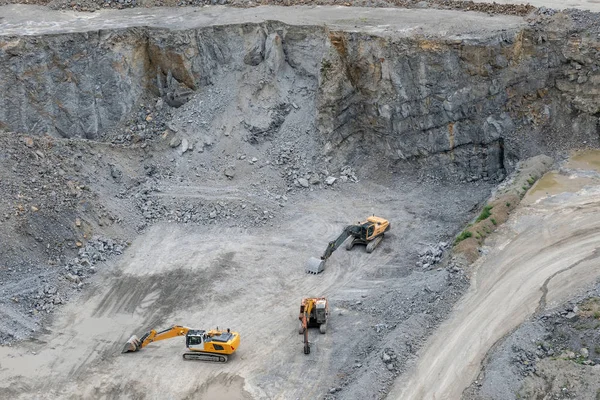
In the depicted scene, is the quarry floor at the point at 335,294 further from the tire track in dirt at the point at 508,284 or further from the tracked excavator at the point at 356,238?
the tracked excavator at the point at 356,238

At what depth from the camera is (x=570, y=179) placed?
83.9 feet

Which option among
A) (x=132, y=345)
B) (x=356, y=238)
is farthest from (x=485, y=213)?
(x=132, y=345)

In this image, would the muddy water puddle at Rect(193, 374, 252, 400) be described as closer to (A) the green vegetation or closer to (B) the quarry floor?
(B) the quarry floor

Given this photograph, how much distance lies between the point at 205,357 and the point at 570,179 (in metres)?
13.6

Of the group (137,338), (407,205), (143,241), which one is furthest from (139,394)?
(407,205)

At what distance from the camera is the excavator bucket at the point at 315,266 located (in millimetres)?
24250

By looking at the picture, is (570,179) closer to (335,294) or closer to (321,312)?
(335,294)

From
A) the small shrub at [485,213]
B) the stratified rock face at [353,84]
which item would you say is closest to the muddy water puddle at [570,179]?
the stratified rock face at [353,84]

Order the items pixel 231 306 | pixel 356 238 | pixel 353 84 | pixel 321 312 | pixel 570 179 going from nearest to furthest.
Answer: pixel 321 312
pixel 231 306
pixel 356 238
pixel 570 179
pixel 353 84

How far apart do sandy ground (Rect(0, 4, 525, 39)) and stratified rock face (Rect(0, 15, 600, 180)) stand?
719 millimetres

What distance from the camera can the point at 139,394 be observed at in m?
19.6

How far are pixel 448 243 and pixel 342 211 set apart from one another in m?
4.51

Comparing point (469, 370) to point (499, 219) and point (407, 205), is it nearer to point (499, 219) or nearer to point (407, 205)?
point (499, 219)

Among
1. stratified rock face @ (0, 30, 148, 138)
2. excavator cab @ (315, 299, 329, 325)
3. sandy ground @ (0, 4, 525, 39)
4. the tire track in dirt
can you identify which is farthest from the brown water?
stratified rock face @ (0, 30, 148, 138)
